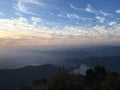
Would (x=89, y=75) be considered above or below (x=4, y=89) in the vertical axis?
above

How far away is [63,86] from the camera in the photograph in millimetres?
28719

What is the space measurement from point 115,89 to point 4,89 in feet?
409

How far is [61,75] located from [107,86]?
4882 mm

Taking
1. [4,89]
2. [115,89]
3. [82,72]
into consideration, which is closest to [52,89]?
[115,89]

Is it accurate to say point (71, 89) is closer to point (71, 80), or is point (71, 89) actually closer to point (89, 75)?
point (71, 80)

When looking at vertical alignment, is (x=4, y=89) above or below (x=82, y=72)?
below

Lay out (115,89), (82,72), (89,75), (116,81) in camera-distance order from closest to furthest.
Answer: (115,89) → (116,81) → (89,75) → (82,72)

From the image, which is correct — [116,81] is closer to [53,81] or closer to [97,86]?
[97,86]

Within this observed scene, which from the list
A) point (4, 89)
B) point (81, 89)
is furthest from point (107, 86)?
point (4, 89)

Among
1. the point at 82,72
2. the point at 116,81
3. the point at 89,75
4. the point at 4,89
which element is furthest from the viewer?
the point at 4,89

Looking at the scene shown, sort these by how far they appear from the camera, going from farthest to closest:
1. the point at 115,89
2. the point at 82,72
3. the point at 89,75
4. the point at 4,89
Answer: the point at 4,89
the point at 82,72
the point at 89,75
the point at 115,89

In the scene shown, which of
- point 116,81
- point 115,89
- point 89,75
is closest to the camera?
point 115,89

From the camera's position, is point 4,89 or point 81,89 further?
point 4,89

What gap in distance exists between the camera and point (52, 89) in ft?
95.4
